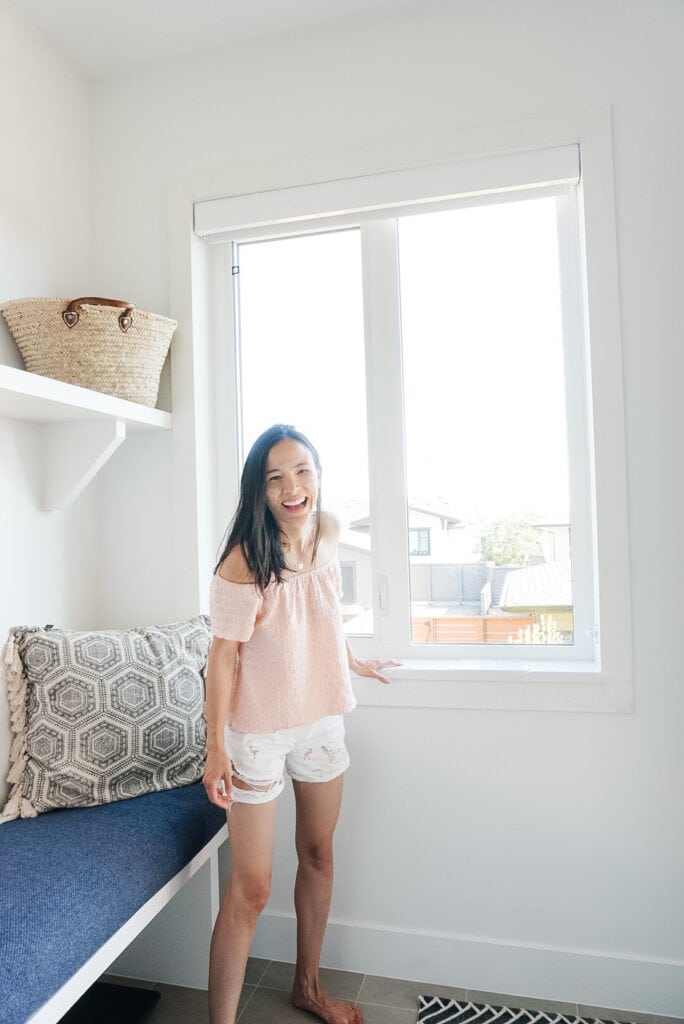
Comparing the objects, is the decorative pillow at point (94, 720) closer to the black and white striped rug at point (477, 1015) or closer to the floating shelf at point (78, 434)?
the floating shelf at point (78, 434)

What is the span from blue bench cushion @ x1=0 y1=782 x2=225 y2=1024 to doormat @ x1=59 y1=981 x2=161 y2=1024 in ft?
1.67

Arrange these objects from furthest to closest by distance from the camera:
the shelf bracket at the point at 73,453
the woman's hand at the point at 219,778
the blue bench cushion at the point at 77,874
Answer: the shelf bracket at the point at 73,453
the woman's hand at the point at 219,778
the blue bench cushion at the point at 77,874

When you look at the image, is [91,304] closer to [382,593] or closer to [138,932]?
[382,593]

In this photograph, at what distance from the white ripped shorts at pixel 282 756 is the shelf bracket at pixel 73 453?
2.54ft

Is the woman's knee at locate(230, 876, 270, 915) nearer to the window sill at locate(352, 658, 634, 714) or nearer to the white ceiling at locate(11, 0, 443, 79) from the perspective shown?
the window sill at locate(352, 658, 634, 714)

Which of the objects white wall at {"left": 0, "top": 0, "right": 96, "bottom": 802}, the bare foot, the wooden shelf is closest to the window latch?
the wooden shelf

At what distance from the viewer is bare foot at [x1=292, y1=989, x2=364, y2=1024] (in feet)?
5.73

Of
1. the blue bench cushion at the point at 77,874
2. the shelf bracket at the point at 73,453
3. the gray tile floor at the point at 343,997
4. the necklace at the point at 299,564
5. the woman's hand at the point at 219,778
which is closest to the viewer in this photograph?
the blue bench cushion at the point at 77,874

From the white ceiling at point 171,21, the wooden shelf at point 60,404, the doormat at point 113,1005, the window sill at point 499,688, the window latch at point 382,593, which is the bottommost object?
the doormat at point 113,1005

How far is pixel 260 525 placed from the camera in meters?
1.62

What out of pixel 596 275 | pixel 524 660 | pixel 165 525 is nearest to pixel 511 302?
pixel 596 275

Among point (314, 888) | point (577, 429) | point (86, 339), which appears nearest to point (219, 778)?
point (314, 888)

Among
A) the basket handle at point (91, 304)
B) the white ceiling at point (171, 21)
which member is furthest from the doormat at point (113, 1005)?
the white ceiling at point (171, 21)

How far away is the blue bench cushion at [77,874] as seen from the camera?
1.15 meters
